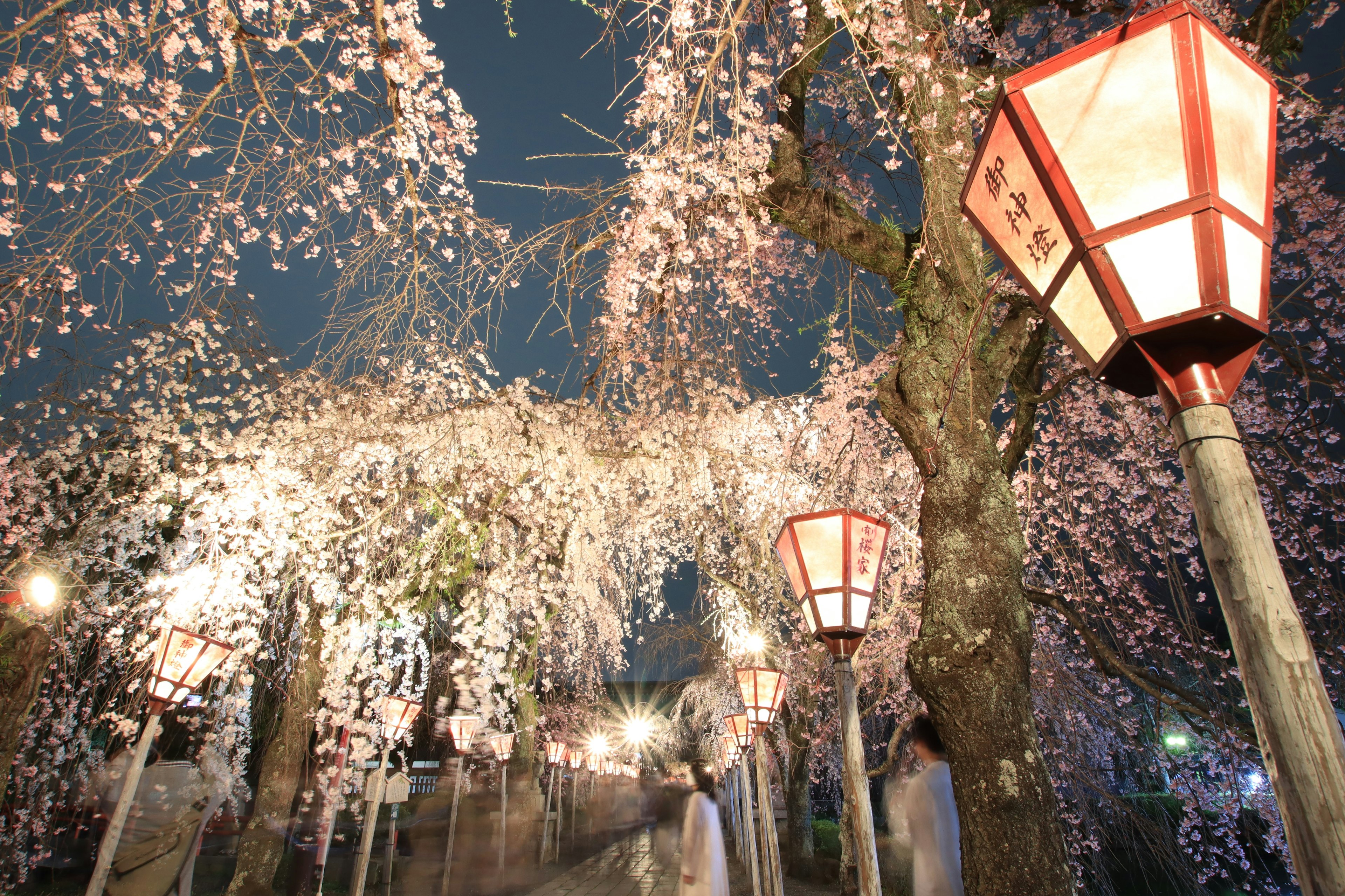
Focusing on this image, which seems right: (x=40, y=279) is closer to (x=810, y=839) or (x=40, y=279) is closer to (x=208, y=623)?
(x=208, y=623)

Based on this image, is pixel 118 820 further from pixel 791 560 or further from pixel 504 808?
pixel 504 808

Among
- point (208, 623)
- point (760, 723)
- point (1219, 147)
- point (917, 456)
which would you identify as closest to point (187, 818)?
point (208, 623)

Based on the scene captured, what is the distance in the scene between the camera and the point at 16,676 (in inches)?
202

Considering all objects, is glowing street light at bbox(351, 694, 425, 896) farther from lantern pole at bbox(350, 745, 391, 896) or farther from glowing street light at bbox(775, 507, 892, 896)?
glowing street light at bbox(775, 507, 892, 896)

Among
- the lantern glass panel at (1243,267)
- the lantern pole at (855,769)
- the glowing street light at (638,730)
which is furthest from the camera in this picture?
the glowing street light at (638,730)

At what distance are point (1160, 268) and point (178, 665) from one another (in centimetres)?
746

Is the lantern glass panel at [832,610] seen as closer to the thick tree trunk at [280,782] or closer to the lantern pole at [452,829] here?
the thick tree trunk at [280,782]

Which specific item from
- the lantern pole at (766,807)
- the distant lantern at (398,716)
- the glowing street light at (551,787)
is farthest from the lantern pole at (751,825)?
the glowing street light at (551,787)

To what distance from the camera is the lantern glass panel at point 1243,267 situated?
3.84 ft

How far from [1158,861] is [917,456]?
4990 millimetres

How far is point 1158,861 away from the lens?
555 cm

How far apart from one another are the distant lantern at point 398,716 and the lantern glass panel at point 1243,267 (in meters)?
10.1

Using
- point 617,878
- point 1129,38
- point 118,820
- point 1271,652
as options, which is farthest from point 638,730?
point 1129,38

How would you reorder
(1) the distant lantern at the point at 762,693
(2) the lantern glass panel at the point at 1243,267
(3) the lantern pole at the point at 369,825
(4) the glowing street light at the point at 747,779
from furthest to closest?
(4) the glowing street light at the point at 747,779, (1) the distant lantern at the point at 762,693, (3) the lantern pole at the point at 369,825, (2) the lantern glass panel at the point at 1243,267
